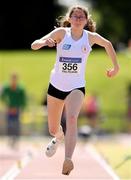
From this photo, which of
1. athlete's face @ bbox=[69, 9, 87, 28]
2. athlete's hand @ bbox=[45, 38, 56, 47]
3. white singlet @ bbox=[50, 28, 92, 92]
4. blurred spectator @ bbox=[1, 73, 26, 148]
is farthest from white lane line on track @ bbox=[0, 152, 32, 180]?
blurred spectator @ bbox=[1, 73, 26, 148]

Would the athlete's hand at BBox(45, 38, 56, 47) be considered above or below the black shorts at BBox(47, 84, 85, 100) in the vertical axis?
above

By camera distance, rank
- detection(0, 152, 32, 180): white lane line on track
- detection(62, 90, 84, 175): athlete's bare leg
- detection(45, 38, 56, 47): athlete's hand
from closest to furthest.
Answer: detection(45, 38, 56, 47): athlete's hand
detection(62, 90, 84, 175): athlete's bare leg
detection(0, 152, 32, 180): white lane line on track

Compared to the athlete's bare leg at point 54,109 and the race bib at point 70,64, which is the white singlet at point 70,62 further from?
the athlete's bare leg at point 54,109

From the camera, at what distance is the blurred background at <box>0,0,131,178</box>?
24516 millimetres

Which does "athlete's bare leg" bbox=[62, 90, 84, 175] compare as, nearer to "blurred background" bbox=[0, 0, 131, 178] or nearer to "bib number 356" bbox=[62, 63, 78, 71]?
"bib number 356" bbox=[62, 63, 78, 71]

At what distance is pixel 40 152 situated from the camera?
61.8 ft

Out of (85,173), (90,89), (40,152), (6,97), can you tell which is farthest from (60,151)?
(90,89)

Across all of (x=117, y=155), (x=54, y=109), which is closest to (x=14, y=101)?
(x=117, y=155)

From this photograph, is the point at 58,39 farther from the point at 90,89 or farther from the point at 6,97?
the point at 90,89

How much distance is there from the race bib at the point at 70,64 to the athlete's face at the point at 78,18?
0.45m

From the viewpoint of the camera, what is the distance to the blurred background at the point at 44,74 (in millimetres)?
24516

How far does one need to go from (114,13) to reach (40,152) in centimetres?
5994

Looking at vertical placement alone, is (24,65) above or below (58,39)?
below

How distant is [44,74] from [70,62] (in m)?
28.6
